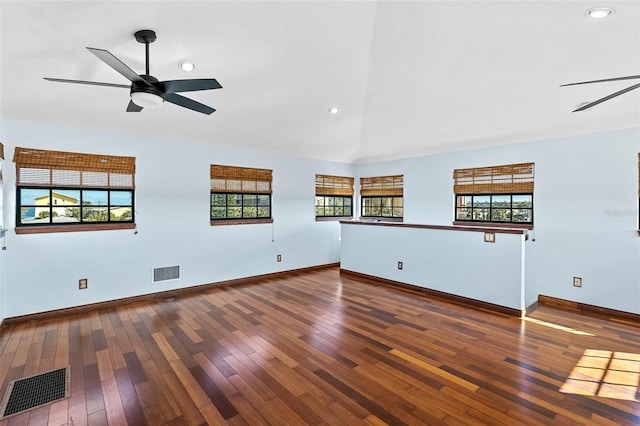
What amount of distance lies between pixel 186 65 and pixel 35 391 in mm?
3021

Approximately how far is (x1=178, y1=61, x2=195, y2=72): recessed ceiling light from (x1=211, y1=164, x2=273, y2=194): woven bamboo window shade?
7.49ft

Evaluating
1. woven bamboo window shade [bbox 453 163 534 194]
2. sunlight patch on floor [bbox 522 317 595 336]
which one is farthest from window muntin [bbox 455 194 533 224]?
sunlight patch on floor [bbox 522 317 595 336]

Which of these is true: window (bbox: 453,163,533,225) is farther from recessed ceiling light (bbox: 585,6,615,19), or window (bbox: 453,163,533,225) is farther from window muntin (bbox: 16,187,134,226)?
window muntin (bbox: 16,187,134,226)

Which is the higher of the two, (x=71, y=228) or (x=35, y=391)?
(x=71, y=228)

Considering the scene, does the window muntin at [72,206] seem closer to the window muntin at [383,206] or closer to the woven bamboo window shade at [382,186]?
the woven bamboo window shade at [382,186]

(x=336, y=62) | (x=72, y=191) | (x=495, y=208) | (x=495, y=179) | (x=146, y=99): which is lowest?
(x=495, y=208)

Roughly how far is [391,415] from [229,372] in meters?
1.35

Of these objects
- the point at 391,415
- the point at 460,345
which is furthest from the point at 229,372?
the point at 460,345

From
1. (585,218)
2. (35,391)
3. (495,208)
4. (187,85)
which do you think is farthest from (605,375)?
(35,391)

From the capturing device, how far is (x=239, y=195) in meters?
5.75

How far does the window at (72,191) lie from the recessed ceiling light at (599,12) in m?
5.21

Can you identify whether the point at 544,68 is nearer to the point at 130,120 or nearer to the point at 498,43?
the point at 498,43

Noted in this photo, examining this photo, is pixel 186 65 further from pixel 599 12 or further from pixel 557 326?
pixel 557 326

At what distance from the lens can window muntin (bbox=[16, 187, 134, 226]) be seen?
387 cm
